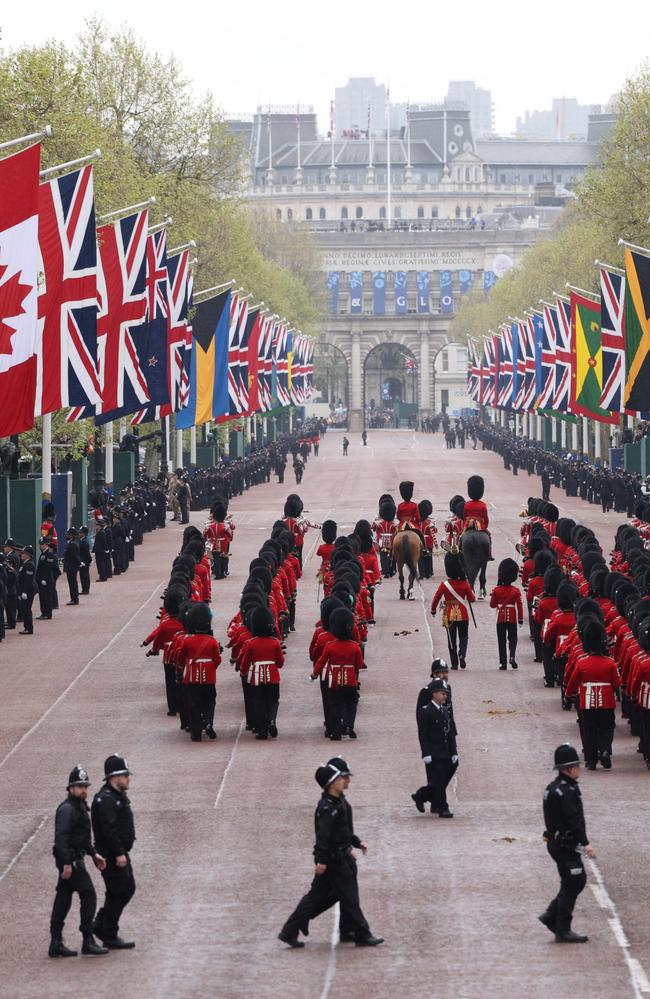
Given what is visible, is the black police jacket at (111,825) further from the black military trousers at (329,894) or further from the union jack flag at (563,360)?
the union jack flag at (563,360)

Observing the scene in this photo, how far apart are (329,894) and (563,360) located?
51089 mm

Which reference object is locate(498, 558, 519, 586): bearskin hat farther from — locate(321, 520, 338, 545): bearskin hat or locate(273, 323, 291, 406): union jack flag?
locate(273, 323, 291, 406): union jack flag

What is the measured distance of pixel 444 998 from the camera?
13.2m

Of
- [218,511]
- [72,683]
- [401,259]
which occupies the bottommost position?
[72,683]

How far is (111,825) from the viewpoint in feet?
47.6

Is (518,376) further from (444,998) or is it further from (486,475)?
(444,998)

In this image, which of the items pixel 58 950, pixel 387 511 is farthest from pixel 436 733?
pixel 387 511

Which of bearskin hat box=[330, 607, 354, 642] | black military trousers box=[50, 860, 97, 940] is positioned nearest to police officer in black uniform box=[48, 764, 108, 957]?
black military trousers box=[50, 860, 97, 940]

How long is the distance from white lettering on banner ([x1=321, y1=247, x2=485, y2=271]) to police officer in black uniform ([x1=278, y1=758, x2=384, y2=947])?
539 ft

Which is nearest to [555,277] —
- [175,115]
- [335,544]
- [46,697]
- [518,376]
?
Result: [518,376]

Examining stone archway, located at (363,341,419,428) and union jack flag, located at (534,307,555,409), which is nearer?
union jack flag, located at (534,307,555,409)

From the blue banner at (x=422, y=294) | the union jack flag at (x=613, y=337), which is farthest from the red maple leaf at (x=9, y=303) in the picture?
the blue banner at (x=422, y=294)

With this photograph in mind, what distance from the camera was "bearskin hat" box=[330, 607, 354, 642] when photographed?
72.0ft

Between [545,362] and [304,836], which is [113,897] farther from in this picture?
[545,362]
